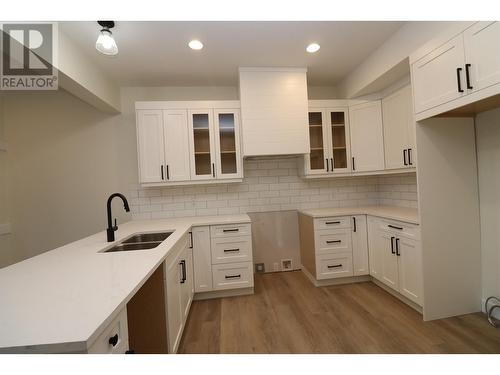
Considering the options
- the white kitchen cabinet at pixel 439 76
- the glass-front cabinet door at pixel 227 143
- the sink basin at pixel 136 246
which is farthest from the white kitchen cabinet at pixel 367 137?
the sink basin at pixel 136 246

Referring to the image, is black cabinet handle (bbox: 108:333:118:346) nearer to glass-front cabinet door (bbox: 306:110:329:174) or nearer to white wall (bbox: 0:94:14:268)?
glass-front cabinet door (bbox: 306:110:329:174)

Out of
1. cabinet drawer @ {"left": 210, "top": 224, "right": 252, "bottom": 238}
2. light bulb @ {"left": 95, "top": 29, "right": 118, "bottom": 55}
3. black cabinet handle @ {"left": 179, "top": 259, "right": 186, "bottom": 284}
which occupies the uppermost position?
light bulb @ {"left": 95, "top": 29, "right": 118, "bottom": 55}

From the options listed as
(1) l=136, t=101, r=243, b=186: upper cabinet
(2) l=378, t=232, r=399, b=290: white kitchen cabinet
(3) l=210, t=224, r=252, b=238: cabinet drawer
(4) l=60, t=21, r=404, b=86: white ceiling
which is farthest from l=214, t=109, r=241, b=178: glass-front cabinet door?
(2) l=378, t=232, r=399, b=290: white kitchen cabinet

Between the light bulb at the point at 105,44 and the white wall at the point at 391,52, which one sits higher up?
the white wall at the point at 391,52

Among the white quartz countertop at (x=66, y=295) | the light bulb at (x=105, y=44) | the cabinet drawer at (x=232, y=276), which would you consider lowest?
the cabinet drawer at (x=232, y=276)

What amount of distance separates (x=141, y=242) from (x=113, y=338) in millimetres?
1412

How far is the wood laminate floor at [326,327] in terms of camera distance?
69.6 inches

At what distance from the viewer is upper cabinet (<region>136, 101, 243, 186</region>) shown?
286 cm

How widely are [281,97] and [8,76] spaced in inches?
110

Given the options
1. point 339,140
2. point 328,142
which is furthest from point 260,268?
point 339,140

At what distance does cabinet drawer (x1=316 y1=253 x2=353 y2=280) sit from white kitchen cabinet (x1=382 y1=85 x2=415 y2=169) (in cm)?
125

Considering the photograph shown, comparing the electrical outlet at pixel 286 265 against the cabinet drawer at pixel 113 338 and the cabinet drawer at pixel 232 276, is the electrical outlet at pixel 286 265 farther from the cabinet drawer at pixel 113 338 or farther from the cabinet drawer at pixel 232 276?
the cabinet drawer at pixel 113 338

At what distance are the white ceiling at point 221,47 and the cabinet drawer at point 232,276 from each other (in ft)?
7.63

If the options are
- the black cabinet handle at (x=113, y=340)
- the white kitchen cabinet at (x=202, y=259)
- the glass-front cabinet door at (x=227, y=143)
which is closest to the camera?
the black cabinet handle at (x=113, y=340)
